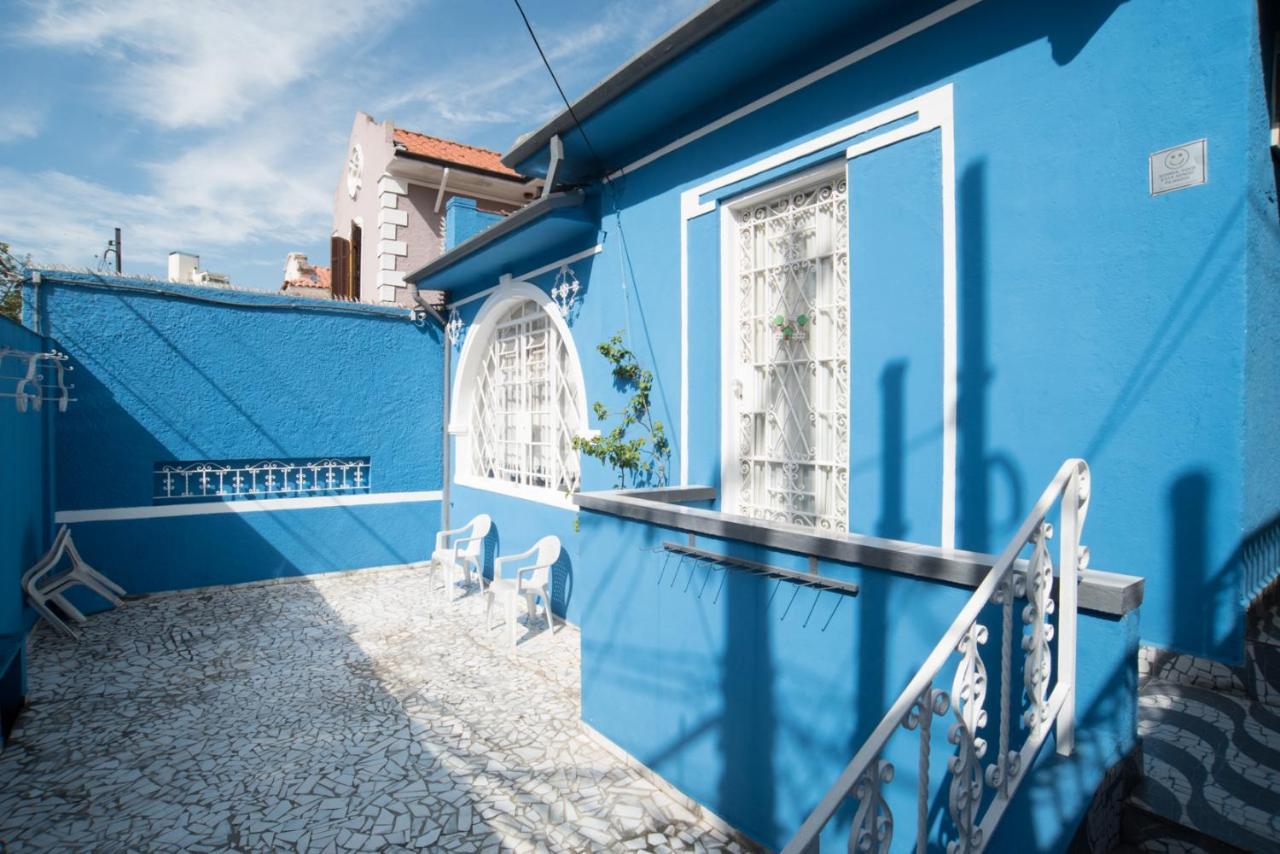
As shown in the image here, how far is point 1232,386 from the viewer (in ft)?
7.95

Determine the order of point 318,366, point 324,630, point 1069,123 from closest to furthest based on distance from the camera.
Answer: point 1069,123 < point 324,630 < point 318,366

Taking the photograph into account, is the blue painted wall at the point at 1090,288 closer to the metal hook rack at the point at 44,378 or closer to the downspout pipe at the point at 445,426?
the metal hook rack at the point at 44,378

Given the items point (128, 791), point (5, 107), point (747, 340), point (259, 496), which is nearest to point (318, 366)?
point (259, 496)

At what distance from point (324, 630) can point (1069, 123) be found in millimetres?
7334

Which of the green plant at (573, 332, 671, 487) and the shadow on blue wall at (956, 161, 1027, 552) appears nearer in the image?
the shadow on blue wall at (956, 161, 1027, 552)

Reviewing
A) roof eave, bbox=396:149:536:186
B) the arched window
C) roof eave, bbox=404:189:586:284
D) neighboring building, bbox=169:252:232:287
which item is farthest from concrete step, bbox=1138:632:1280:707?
neighboring building, bbox=169:252:232:287

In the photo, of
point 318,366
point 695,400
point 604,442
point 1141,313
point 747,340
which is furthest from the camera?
point 318,366

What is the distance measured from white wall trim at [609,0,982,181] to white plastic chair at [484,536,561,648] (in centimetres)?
383

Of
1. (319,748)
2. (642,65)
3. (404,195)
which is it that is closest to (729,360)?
(642,65)

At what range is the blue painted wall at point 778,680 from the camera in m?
2.07

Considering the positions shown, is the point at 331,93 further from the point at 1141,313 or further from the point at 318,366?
the point at 1141,313

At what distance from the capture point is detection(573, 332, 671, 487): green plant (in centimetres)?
527

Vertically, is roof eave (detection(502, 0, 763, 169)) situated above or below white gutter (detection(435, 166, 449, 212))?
below

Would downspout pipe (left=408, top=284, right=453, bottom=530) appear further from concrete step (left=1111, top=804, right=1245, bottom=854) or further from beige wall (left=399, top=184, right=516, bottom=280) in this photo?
concrete step (left=1111, top=804, right=1245, bottom=854)
